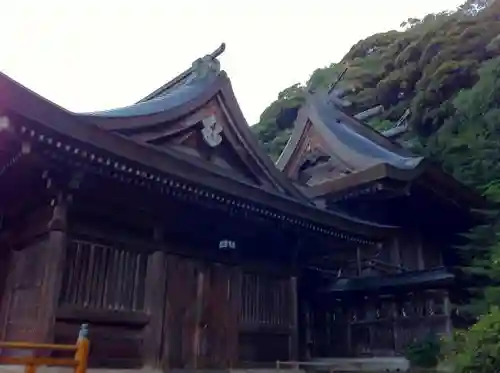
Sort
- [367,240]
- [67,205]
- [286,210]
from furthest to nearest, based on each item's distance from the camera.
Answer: [367,240], [286,210], [67,205]

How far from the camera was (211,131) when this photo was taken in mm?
9688

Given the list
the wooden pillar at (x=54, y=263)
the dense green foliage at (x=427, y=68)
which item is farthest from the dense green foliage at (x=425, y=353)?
the dense green foliage at (x=427, y=68)

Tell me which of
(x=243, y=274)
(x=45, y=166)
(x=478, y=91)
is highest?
(x=478, y=91)

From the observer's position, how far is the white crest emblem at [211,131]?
31.6 feet

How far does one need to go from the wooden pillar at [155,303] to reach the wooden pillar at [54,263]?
1.54m

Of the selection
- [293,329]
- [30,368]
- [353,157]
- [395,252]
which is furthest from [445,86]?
[30,368]

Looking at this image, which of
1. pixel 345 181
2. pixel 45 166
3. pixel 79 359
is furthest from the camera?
pixel 345 181

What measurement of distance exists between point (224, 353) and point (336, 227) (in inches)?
124

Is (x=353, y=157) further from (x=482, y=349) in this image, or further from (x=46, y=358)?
(x=46, y=358)

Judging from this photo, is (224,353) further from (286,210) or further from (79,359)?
(79,359)

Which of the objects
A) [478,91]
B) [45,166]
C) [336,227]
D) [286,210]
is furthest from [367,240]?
[478,91]

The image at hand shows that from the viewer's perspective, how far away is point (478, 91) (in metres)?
15.5

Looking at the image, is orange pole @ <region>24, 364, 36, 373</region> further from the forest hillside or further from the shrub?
the forest hillside

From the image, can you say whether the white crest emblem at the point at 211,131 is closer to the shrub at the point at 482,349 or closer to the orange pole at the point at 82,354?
the orange pole at the point at 82,354
